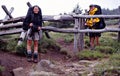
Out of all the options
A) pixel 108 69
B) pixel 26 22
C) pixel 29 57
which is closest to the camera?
pixel 108 69

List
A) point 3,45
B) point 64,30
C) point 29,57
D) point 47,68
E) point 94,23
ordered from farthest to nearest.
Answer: point 94,23 → point 64,30 → point 3,45 → point 29,57 → point 47,68

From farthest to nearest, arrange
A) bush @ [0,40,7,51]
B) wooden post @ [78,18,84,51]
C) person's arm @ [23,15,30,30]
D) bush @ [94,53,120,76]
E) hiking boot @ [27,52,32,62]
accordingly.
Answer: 1. wooden post @ [78,18,84,51]
2. bush @ [0,40,7,51]
3. person's arm @ [23,15,30,30]
4. hiking boot @ [27,52,32,62]
5. bush @ [94,53,120,76]

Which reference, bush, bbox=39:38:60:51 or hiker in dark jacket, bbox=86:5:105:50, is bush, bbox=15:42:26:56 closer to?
bush, bbox=39:38:60:51

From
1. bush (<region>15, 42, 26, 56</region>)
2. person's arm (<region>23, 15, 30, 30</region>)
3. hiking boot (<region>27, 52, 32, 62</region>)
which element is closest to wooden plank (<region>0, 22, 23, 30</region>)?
bush (<region>15, 42, 26, 56</region>)

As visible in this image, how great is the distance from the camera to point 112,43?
1623cm

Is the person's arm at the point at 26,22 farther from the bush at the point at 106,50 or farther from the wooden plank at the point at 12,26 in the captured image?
the bush at the point at 106,50

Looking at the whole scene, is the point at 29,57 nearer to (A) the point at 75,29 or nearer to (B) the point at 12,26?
(A) the point at 75,29

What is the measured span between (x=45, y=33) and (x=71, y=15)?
2.15 meters

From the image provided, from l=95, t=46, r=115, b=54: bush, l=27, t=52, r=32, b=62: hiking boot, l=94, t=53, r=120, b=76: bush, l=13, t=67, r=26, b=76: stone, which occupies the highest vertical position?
l=94, t=53, r=120, b=76: bush

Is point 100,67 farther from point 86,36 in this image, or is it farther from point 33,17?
point 86,36

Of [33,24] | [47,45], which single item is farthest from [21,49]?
[47,45]

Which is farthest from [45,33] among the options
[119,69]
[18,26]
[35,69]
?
[119,69]

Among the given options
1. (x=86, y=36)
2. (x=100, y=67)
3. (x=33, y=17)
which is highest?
(x=33, y=17)

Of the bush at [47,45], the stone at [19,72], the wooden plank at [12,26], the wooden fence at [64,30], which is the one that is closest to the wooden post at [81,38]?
the wooden fence at [64,30]
